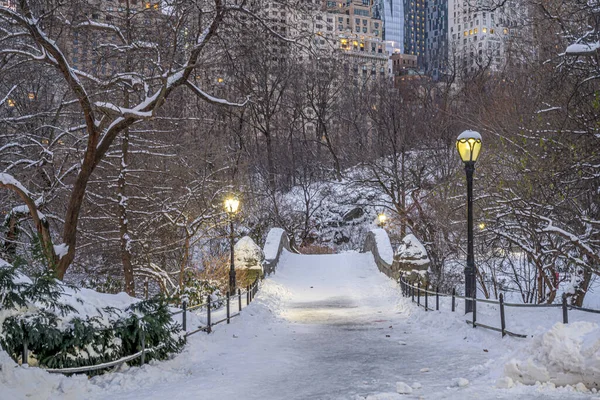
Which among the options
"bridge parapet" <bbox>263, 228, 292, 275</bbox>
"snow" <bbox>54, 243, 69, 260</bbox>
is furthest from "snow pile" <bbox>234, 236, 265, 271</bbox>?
"snow" <bbox>54, 243, 69, 260</bbox>

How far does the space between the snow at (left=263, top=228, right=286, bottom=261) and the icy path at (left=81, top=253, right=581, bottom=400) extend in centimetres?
1047

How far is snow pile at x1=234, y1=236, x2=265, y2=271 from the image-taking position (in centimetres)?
2417

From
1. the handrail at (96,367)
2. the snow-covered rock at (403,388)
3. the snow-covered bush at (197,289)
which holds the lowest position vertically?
the snow-covered bush at (197,289)

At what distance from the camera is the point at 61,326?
314 inches

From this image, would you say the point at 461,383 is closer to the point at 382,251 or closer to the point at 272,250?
the point at 382,251

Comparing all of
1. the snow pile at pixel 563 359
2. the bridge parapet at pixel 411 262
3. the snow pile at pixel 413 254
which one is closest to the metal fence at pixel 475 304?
the snow pile at pixel 563 359

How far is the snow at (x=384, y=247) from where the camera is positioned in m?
27.7

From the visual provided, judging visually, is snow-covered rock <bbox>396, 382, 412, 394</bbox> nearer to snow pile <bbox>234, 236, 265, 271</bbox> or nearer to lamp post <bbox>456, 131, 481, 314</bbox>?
lamp post <bbox>456, 131, 481, 314</bbox>

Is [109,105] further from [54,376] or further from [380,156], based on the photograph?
[380,156]

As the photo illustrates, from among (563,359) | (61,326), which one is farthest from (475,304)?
(61,326)

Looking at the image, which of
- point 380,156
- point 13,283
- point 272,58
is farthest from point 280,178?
point 13,283

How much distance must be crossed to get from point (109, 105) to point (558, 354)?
958 centimetres

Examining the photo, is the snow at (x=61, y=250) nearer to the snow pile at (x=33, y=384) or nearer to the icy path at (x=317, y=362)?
the icy path at (x=317, y=362)

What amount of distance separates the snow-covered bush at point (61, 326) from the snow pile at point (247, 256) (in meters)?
14.8
